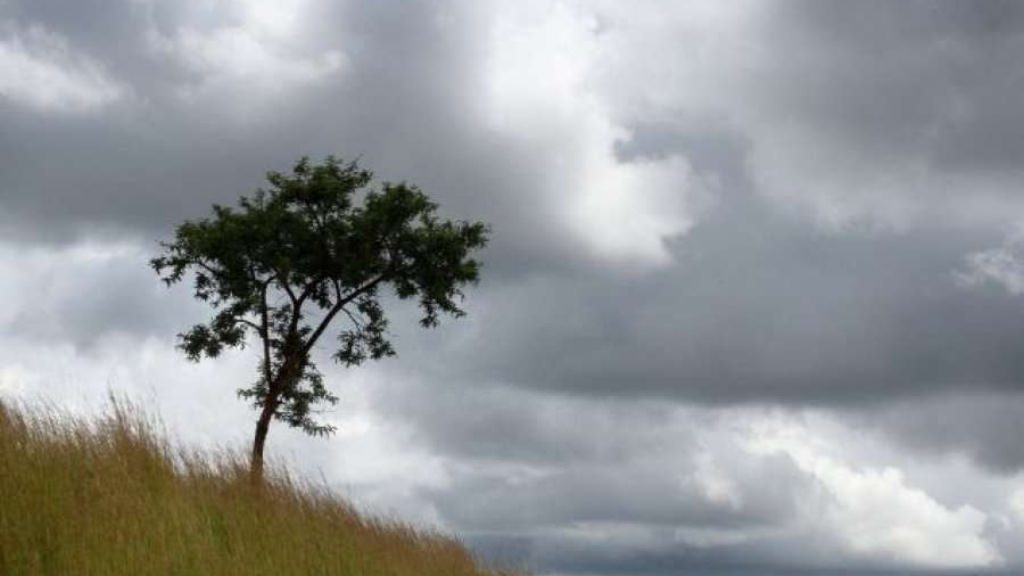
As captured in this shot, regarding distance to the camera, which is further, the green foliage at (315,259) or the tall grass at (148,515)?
the green foliage at (315,259)

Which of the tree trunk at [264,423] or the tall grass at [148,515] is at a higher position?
the tree trunk at [264,423]

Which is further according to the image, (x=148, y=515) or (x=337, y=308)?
(x=337, y=308)

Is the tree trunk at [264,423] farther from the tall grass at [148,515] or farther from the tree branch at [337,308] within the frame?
the tall grass at [148,515]

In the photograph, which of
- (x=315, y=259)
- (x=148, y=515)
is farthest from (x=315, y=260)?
(x=148, y=515)

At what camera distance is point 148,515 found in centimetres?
1836

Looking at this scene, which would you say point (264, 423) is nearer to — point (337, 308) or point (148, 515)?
point (337, 308)

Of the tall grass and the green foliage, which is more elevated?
the green foliage

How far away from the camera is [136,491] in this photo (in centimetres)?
1911

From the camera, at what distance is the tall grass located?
16734 mm

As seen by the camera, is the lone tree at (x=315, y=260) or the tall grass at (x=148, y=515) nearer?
the tall grass at (x=148, y=515)

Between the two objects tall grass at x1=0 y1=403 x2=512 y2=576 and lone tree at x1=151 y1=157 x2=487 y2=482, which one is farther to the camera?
lone tree at x1=151 y1=157 x2=487 y2=482

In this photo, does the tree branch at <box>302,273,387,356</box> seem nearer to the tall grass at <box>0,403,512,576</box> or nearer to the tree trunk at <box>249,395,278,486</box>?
the tree trunk at <box>249,395,278,486</box>

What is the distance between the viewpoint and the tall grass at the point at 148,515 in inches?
659

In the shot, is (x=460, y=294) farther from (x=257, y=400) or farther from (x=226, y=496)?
(x=226, y=496)
